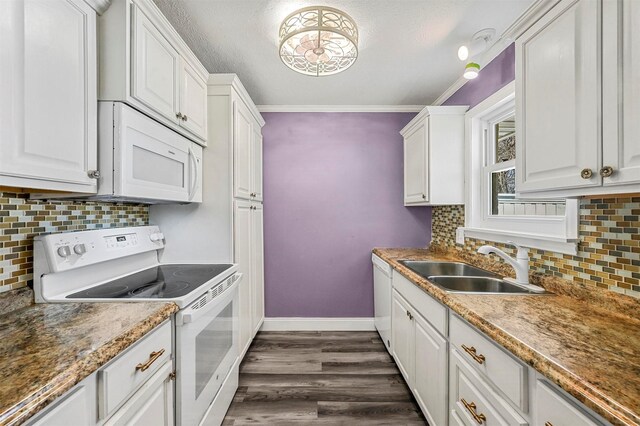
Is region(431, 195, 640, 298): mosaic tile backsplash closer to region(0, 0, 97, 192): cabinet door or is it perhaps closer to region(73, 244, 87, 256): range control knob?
region(0, 0, 97, 192): cabinet door

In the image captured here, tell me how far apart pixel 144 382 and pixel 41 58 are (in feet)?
3.78

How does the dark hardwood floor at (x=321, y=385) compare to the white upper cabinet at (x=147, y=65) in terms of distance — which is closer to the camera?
the white upper cabinet at (x=147, y=65)

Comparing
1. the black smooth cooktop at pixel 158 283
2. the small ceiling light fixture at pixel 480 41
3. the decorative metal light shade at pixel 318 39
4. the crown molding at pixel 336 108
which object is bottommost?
the black smooth cooktop at pixel 158 283

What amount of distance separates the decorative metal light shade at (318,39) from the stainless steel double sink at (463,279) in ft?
4.63

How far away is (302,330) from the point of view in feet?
9.60

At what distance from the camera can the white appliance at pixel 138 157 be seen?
117 centimetres

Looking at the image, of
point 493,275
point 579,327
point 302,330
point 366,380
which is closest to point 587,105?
point 579,327

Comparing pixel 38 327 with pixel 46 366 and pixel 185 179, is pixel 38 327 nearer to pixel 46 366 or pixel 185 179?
pixel 46 366

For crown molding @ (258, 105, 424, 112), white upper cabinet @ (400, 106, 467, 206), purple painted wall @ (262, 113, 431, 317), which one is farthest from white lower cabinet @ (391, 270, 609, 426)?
crown molding @ (258, 105, 424, 112)

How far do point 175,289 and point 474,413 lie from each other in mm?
1397

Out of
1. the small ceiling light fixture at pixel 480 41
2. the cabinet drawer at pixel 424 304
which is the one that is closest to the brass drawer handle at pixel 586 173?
the cabinet drawer at pixel 424 304

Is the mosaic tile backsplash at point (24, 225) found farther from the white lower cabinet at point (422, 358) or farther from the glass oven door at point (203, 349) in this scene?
the white lower cabinet at point (422, 358)

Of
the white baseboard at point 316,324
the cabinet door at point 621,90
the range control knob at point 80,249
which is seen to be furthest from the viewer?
the white baseboard at point 316,324

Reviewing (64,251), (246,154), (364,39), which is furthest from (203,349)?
(364,39)
